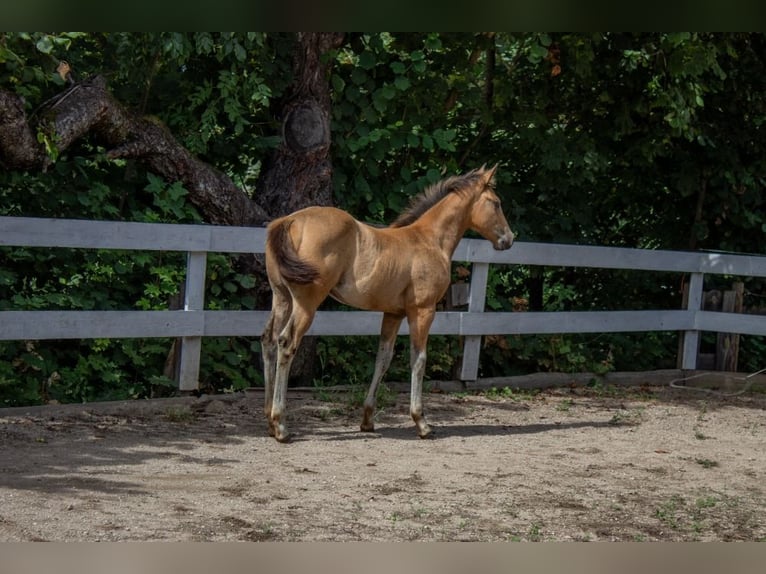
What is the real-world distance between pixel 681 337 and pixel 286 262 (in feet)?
19.7

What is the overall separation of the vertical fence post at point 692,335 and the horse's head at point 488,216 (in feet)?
12.7

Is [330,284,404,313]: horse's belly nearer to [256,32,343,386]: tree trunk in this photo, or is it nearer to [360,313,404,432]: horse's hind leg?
[360,313,404,432]: horse's hind leg

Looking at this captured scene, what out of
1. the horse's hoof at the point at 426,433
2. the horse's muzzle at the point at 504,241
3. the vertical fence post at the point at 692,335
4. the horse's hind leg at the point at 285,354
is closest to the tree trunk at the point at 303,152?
the horse's muzzle at the point at 504,241

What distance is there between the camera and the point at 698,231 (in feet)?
38.4

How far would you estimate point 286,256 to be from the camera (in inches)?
254

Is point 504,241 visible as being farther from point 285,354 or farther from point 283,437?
point 283,437

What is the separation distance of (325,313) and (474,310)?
1.71 meters

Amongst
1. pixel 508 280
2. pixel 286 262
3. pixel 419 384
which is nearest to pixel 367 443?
pixel 419 384

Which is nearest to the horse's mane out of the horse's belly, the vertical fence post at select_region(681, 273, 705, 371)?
the horse's belly

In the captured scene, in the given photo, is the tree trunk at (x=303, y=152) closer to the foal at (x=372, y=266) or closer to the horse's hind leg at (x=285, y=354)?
the foal at (x=372, y=266)

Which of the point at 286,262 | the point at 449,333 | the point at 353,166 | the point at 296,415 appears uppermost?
the point at 353,166

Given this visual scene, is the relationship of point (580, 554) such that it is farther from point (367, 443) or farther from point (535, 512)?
point (367, 443)

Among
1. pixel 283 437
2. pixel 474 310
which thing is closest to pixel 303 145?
pixel 474 310

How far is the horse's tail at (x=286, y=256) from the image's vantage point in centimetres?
644
